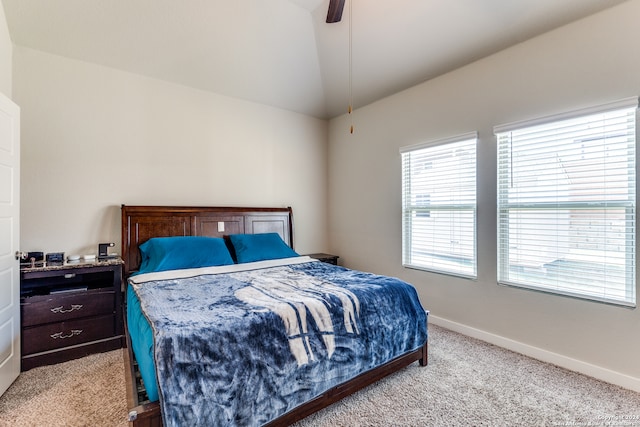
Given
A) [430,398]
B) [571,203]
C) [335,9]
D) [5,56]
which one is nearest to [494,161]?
[571,203]

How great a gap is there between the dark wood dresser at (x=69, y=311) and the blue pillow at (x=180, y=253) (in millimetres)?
299

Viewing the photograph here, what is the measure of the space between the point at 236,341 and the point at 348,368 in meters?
0.80

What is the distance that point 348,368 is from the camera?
1.91 m

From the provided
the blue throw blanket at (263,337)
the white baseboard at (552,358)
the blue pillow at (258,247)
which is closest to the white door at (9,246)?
the blue throw blanket at (263,337)

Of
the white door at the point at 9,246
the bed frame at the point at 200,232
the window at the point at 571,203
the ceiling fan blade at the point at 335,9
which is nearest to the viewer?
the bed frame at the point at 200,232

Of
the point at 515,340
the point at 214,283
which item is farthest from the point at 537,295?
the point at 214,283

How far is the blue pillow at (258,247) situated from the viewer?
3381mm

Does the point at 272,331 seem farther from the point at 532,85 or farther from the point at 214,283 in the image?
the point at 532,85

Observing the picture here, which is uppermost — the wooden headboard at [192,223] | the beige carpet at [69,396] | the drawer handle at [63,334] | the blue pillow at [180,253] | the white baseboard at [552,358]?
the wooden headboard at [192,223]

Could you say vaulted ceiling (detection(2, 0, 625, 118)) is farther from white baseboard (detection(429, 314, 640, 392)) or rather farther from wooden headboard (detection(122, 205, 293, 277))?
white baseboard (detection(429, 314, 640, 392))

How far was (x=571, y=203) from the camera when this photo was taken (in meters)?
2.41

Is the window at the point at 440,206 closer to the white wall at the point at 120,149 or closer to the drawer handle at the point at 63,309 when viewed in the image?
the white wall at the point at 120,149

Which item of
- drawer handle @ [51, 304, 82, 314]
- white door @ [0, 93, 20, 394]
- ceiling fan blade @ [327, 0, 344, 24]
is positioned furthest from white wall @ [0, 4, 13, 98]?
ceiling fan blade @ [327, 0, 344, 24]

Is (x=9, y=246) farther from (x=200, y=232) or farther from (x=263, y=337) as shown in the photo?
(x=263, y=337)
